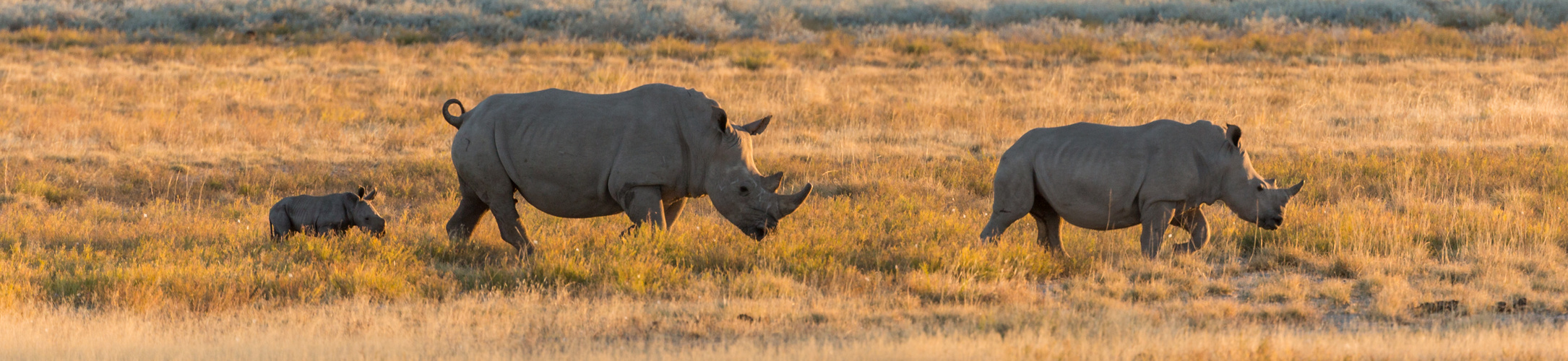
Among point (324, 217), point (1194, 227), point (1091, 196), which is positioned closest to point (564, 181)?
point (324, 217)

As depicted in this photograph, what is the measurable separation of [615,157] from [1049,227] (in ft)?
9.70

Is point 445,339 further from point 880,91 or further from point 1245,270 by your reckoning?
point 880,91

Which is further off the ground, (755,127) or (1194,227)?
(755,127)

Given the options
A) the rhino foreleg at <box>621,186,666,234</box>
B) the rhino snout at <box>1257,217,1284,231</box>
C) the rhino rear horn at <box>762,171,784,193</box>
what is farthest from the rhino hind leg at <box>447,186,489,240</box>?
the rhino snout at <box>1257,217,1284,231</box>

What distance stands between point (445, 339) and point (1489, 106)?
17376mm

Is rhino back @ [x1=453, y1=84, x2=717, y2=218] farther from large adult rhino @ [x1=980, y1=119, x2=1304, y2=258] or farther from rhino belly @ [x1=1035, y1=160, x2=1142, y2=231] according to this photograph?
rhino belly @ [x1=1035, y1=160, x2=1142, y2=231]

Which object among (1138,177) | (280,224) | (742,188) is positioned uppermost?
(1138,177)

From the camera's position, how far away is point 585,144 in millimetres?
8312

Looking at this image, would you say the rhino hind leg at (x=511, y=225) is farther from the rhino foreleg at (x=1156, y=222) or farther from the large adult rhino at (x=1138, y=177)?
the rhino foreleg at (x=1156, y=222)

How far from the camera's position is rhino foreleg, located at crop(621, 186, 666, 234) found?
27.2 feet

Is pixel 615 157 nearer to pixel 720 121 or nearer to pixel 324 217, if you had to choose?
pixel 720 121

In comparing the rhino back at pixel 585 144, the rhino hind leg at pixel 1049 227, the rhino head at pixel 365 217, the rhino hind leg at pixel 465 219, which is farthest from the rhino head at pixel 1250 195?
the rhino head at pixel 365 217

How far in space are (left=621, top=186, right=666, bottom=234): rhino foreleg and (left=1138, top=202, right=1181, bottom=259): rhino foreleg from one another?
2992mm

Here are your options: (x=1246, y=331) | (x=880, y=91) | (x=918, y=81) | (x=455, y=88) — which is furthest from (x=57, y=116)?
(x=1246, y=331)
